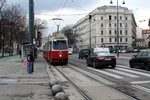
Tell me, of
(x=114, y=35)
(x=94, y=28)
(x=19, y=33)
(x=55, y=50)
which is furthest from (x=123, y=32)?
(x=55, y=50)

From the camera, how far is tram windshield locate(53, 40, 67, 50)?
2595 centimetres

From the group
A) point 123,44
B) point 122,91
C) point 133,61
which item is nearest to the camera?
point 122,91

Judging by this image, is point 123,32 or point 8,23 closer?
point 8,23

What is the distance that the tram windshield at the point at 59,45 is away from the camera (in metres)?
26.0

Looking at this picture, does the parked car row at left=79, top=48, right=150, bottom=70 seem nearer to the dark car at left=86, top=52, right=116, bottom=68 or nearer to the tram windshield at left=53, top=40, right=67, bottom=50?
the dark car at left=86, top=52, right=116, bottom=68

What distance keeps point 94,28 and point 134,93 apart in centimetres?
11257

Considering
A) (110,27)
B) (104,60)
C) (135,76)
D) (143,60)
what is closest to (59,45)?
(104,60)

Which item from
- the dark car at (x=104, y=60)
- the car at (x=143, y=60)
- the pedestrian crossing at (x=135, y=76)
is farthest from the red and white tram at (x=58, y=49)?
the pedestrian crossing at (x=135, y=76)

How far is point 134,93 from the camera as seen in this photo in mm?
9578

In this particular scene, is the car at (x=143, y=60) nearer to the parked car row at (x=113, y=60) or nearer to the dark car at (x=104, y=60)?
the parked car row at (x=113, y=60)

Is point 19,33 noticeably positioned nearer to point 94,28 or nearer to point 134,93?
point 134,93

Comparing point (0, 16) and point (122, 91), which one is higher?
point (0, 16)

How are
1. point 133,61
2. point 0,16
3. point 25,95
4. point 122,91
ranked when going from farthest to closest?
point 0,16
point 133,61
point 122,91
point 25,95

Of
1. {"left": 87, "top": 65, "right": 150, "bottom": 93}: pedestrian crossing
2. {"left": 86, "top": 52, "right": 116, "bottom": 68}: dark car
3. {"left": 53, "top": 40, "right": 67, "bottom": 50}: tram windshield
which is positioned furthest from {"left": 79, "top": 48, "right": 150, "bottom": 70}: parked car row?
{"left": 53, "top": 40, "right": 67, "bottom": 50}: tram windshield
